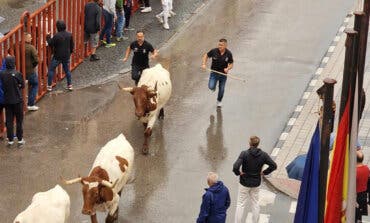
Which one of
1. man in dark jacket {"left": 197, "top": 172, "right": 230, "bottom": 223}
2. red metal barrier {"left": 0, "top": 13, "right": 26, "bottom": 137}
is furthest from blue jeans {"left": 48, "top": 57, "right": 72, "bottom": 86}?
man in dark jacket {"left": 197, "top": 172, "right": 230, "bottom": 223}

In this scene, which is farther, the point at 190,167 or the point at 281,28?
the point at 281,28

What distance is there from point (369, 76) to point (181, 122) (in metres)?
5.16

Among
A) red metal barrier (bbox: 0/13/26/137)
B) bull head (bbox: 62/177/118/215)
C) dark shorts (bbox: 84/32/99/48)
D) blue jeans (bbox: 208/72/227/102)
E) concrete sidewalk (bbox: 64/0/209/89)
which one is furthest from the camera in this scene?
dark shorts (bbox: 84/32/99/48)

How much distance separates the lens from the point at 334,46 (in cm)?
2477

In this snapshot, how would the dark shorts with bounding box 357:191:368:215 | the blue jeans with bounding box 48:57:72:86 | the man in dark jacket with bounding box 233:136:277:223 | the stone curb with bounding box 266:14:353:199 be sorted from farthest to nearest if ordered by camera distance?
the blue jeans with bounding box 48:57:72:86
the stone curb with bounding box 266:14:353:199
the dark shorts with bounding box 357:191:368:215
the man in dark jacket with bounding box 233:136:277:223

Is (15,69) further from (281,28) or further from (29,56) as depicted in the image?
(281,28)

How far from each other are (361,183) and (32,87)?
26.2ft

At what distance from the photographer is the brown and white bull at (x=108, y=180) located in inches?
595

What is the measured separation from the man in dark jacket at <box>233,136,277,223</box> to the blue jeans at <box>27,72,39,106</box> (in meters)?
6.28

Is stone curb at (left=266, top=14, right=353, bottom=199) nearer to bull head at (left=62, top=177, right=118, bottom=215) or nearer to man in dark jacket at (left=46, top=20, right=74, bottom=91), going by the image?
bull head at (left=62, top=177, right=118, bottom=215)

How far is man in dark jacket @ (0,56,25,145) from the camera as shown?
18.6m

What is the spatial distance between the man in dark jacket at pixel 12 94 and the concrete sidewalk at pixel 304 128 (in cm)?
503

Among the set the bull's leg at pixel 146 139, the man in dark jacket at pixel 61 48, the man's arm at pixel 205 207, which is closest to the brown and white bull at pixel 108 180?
the man's arm at pixel 205 207

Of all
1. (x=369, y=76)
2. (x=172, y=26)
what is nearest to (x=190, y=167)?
(x=369, y=76)
